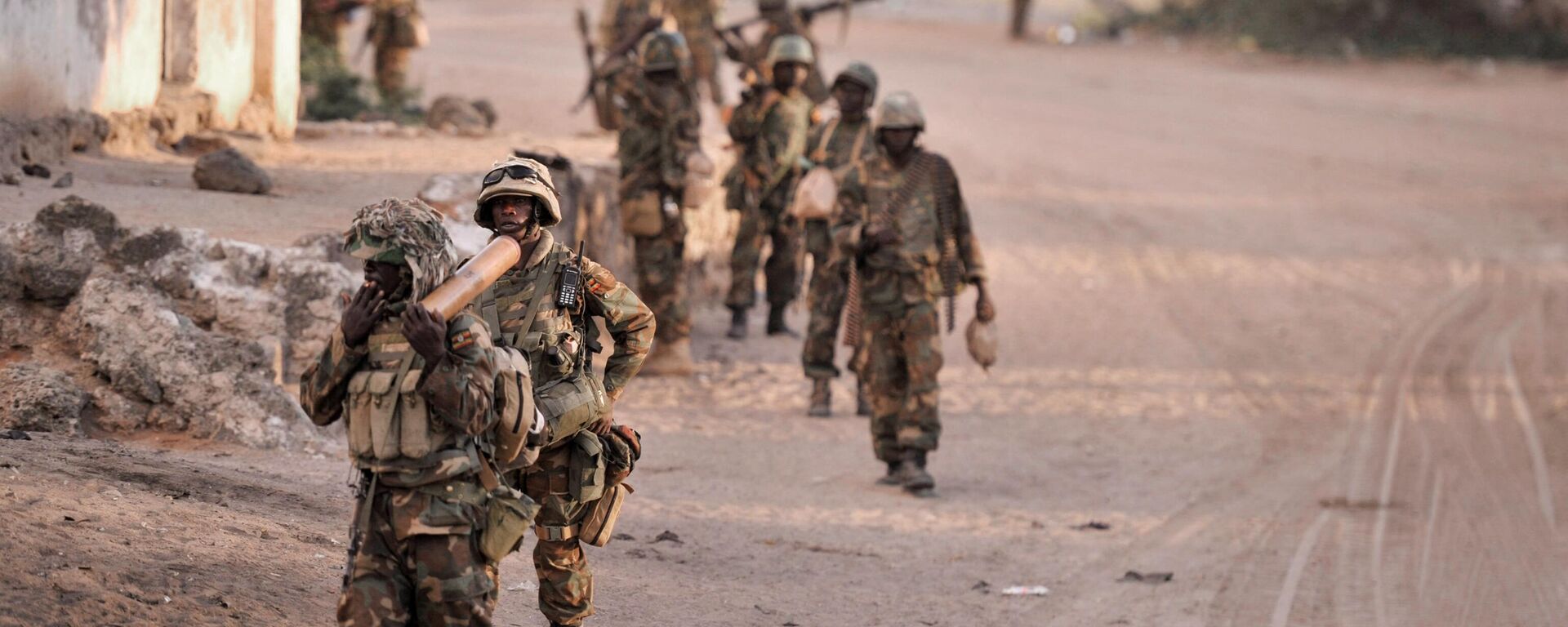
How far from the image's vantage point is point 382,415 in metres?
4.76

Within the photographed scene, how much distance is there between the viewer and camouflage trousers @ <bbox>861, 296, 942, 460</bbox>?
9188 mm

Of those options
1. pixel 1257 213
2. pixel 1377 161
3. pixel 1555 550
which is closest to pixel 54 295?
pixel 1555 550

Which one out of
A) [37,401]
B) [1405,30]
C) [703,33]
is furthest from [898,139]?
[1405,30]

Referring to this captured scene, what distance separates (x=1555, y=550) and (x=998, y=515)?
281cm

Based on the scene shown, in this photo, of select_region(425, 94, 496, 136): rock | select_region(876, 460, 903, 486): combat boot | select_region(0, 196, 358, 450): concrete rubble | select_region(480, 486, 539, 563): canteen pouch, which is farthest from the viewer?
select_region(425, 94, 496, 136): rock

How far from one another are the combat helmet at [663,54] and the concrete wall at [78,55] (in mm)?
3100

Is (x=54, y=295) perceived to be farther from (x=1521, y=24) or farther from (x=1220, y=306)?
(x=1521, y=24)

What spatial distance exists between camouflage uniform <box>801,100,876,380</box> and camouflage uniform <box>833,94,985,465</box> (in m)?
1.13

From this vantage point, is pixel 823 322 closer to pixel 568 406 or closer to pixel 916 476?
pixel 916 476

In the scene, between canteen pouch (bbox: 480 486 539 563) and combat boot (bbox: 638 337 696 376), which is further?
combat boot (bbox: 638 337 696 376)

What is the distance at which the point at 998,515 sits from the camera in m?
9.34

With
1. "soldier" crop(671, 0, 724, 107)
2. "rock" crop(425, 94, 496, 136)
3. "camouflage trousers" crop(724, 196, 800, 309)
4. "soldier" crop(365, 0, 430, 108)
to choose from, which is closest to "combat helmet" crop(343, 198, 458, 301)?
"camouflage trousers" crop(724, 196, 800, 309)

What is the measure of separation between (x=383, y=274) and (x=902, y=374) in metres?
5.04

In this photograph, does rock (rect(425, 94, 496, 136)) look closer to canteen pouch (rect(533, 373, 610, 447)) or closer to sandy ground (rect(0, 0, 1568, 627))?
sandy ground (rect(0, 0, 1568, 627))
